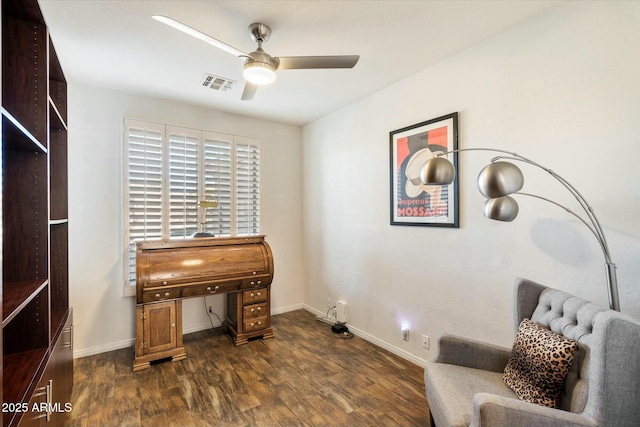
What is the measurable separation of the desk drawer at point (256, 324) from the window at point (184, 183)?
3.72ft

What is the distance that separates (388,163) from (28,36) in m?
2.78

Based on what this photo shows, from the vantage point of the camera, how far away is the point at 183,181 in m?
3.54

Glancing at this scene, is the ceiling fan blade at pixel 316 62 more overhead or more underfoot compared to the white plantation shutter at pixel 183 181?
more overhead

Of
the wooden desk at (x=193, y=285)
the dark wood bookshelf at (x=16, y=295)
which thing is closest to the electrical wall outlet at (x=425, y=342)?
the wooden desk at (x=193, y=285)

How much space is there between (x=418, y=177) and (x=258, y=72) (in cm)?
166

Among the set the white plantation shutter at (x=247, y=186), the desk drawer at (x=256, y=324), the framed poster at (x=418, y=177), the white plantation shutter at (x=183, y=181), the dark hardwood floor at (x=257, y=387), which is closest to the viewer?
the dark hardwood floor at (x=257, y=387)

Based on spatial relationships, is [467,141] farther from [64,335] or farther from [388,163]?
[64,335]

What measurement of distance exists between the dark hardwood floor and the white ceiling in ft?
9.00

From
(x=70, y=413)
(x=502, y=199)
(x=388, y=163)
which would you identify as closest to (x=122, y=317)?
(x=70, y=413)

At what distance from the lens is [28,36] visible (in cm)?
163

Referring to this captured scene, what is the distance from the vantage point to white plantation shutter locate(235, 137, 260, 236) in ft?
13.0

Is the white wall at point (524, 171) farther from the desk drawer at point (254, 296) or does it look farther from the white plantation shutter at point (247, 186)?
the white plantation shutter at point (247, 186)

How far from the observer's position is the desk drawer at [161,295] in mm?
2789

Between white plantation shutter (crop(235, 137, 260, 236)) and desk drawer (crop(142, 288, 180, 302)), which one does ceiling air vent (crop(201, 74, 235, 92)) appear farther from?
desk drawer (crop(142, 288, 180, 302))
